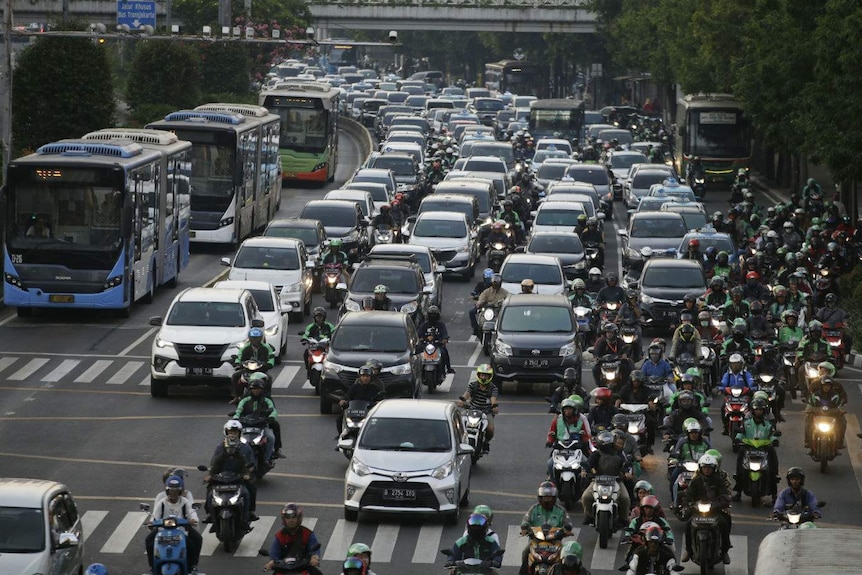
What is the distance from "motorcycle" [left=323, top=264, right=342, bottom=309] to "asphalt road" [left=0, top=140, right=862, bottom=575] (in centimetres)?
410

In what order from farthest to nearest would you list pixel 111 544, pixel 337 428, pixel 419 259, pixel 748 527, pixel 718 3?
pixel 718 3
pixel 419 259
pixel 337 428
pixel 748 527
pixel 111 544

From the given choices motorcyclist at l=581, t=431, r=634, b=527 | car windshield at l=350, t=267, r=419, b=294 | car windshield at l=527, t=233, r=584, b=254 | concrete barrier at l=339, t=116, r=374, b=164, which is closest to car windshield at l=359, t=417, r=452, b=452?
motorcyclist at l=581, t=431, r=634, b=527

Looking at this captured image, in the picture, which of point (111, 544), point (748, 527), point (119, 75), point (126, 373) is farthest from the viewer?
point (119, 75)

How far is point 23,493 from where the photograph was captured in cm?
1873

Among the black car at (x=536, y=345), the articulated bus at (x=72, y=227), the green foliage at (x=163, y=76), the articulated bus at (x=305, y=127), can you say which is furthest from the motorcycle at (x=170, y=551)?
the green foliage at (x=163, y=76)

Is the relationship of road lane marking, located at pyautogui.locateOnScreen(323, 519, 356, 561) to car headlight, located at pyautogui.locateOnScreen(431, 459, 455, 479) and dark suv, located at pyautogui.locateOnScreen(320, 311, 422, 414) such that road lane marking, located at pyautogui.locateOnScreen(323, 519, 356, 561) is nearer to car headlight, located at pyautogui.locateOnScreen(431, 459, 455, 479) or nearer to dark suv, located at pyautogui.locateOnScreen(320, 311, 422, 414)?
car headlight, located at pyautogui.locateOnScreen(431, 459, 455, 479)

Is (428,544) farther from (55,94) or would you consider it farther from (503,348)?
(55,94)

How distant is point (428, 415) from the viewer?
2434cm

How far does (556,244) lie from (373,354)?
52.7ft

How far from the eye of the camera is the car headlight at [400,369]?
30703 mm

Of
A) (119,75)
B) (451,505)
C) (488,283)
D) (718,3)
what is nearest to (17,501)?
(451,505)

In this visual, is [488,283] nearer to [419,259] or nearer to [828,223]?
[419,259]

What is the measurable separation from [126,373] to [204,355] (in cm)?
Answer: 375

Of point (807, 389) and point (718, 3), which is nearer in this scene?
point (807, 389)
